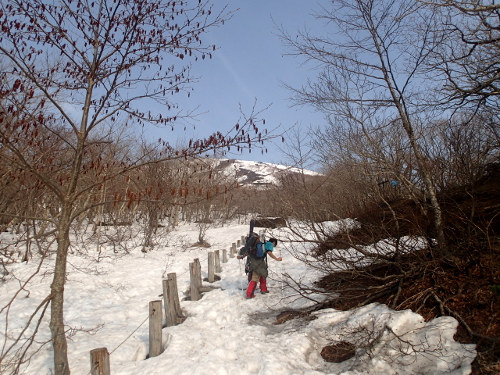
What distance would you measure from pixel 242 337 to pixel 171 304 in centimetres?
174

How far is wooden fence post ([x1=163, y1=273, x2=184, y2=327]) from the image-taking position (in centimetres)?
614

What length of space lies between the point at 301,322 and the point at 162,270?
7725 mm

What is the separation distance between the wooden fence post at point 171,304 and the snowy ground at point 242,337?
0.22 m

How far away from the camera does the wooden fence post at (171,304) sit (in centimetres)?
614

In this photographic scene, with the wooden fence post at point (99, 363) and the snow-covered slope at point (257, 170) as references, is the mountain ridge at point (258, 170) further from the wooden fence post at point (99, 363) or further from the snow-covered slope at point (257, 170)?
the wooden fence post at point (99, 363)

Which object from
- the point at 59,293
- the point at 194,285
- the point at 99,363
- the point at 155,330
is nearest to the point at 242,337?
the point at 155,330

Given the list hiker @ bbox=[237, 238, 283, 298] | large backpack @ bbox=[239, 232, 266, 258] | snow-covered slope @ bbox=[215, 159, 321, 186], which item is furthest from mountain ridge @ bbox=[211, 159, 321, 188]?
hiker @ bbox=[237, 238, 283, 298]

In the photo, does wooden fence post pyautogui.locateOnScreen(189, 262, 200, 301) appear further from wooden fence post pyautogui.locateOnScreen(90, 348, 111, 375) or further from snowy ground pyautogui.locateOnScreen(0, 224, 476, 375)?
wooden fence post pyautogui.locateOnScreen(90, 348, 111, 375)

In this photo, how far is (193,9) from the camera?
11.4 ft

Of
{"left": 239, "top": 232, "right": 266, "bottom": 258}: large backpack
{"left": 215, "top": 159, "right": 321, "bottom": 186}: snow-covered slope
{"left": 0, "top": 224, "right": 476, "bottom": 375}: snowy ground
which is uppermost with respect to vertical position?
{"left": 215, "top": 159, "right": 321, "bottom": 186}: snow-covered slope

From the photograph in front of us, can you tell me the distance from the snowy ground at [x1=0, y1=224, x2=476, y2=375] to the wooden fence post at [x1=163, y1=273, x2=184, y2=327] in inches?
8.6

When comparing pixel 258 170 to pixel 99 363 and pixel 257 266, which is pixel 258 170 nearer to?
pixel 257 266

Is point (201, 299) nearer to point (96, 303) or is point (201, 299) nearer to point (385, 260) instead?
point (96, 303)

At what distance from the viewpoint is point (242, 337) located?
5277 mm
